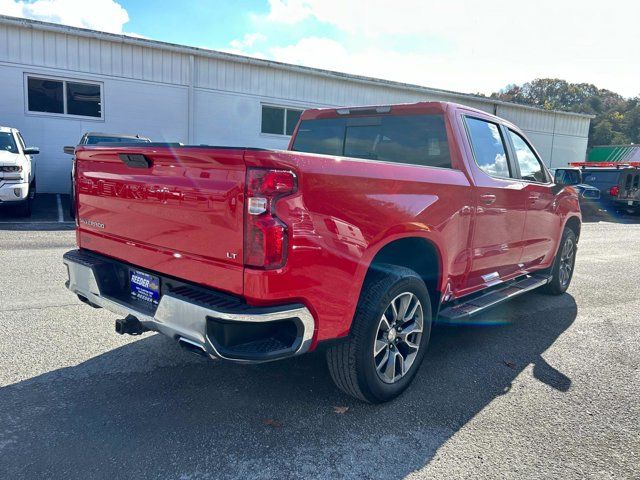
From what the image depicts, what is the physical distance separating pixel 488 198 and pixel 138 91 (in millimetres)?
13463

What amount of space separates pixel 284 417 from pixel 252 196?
4.65 ft

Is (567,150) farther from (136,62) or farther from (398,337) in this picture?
(398,337)

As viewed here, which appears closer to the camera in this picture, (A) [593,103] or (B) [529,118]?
(B) [529,118]

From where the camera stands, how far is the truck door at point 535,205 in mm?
4707

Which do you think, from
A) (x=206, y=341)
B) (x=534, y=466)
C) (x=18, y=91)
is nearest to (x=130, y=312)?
(x=206, y=341)

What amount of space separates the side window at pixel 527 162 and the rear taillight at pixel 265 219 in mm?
3188

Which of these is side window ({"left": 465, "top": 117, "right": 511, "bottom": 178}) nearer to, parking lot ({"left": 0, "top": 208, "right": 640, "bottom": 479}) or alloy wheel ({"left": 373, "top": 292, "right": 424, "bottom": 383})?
alloy wheel ({"left": 373, "top": 292, "right": 424, "bottom": 383})

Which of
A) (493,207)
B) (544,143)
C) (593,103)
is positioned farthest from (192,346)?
(593,103)

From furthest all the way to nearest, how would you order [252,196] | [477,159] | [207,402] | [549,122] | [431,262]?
[549,122]
[477,159]
[431,262]
[207,402]
[252,196]

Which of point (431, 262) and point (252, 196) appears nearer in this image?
point (252, 196)

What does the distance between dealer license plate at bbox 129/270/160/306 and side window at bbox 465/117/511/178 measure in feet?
8.61

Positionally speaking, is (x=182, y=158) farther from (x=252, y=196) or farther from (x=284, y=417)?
(x=284, y=417)

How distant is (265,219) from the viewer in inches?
91.4

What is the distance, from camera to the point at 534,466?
2.57 m
